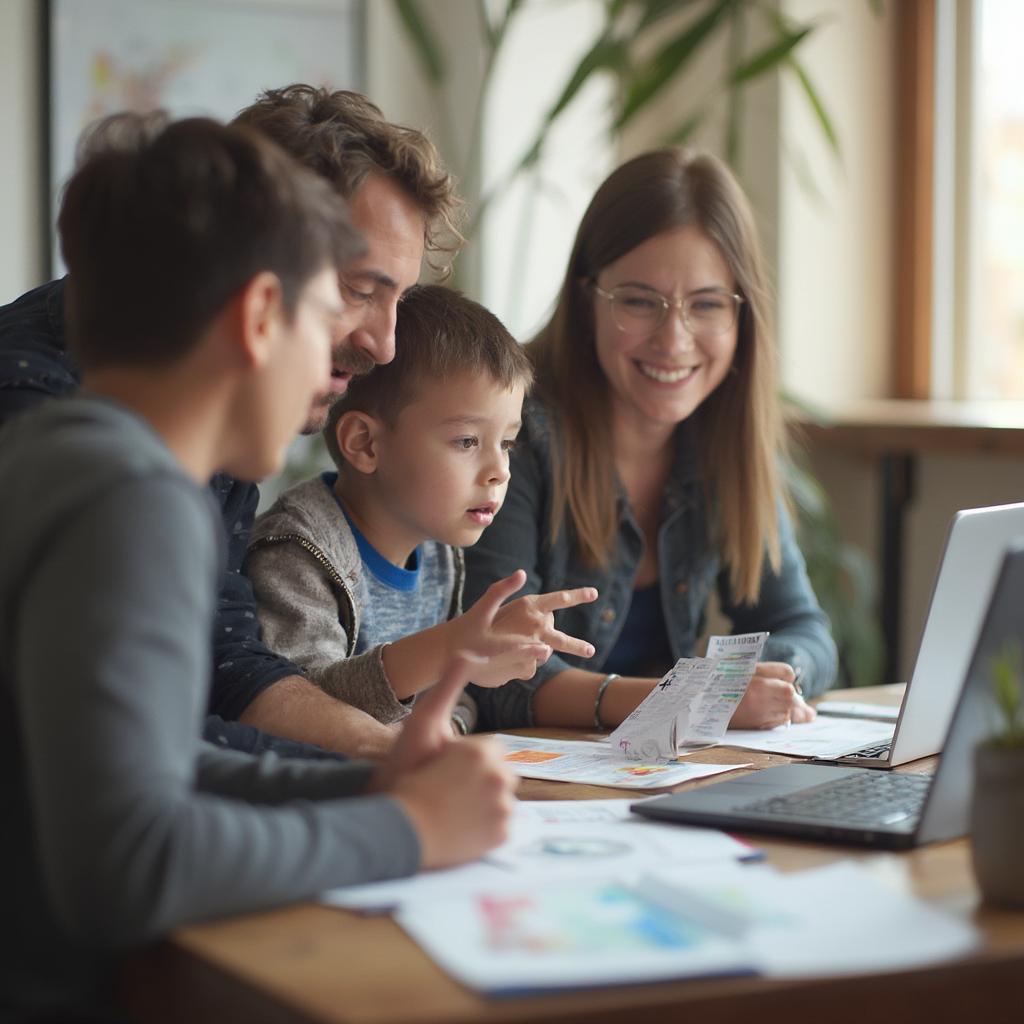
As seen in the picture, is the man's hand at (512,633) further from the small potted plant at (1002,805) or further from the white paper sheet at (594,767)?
the small potted plant at (1002,805)

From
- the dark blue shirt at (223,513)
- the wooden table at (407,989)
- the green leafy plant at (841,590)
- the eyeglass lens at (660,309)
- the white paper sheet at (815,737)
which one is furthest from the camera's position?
the green leafy plant at (841,590)

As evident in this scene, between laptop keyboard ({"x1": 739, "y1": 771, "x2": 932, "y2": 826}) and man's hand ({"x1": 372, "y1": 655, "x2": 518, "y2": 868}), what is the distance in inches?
10.4

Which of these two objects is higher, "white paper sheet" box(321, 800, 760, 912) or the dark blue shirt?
the dark blue shirt

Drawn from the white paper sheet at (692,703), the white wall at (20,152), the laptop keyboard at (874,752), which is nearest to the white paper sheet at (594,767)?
the white paper sheet at (692,703)

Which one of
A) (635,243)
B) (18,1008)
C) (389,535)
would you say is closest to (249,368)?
(18,1008)

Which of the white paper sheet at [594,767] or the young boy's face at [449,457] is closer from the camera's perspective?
the white paper sheet at [594,767]

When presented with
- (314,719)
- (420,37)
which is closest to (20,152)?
(420,37)

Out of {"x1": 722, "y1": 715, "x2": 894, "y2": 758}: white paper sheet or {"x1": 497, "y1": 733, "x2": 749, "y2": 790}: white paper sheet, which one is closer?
{"x1": 497, "y1": 733, "x2": 749, "y2": 790}: white paper sheet

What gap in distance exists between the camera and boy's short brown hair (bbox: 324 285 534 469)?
1.81 metres

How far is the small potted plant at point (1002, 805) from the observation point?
38.5 inches

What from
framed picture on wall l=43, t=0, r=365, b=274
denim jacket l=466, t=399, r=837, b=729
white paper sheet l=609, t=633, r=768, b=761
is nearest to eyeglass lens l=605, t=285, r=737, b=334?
denim jacket l=466, t=399, r=837, b=729

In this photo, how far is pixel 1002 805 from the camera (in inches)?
38.8

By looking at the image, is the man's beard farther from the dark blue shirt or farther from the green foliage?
the green foliage

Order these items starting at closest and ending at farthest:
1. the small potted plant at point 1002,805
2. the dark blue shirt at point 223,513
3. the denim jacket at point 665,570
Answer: the small potted plant at point 1002,805 < the dark blue shirt at point 223,513 < the denim jacket at point 665,570
